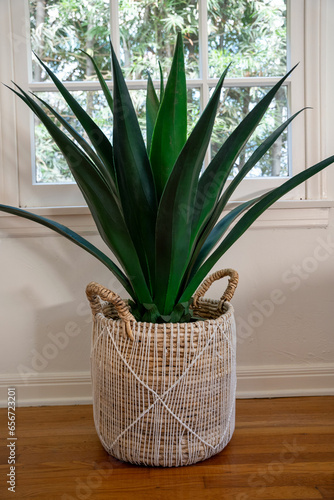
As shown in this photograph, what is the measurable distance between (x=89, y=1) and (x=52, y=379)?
4.14 ft

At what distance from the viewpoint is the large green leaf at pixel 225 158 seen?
1132 mm

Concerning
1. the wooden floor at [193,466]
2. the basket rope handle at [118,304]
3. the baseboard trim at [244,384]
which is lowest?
the wooden floor at [193,466]

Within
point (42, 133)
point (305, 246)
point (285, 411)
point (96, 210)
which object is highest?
point (42, 133)

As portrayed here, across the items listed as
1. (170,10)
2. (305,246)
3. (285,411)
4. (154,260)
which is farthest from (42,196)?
(285,411)

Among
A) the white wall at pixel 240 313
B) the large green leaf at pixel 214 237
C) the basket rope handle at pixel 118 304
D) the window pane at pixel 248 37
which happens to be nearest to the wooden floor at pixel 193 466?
the white wall at pixel 240 313

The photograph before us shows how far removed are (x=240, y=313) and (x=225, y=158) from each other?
66 cm

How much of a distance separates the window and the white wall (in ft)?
0.58

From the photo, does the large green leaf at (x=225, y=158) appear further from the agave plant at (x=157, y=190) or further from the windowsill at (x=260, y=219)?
the windowsill at (x=260, y=219)

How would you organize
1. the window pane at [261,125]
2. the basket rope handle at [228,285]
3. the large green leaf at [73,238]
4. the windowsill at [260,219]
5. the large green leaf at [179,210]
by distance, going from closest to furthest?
the large green leaf at [179,210]
the large green leaf at [73,238]
the basket rope handle at [228,285]
the windowsill at [260,219]
the window pane at [261,125]

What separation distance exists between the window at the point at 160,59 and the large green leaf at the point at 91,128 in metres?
0.42

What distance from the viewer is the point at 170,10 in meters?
1.63

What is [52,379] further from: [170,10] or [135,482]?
[170,10]

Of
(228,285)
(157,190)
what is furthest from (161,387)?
(157,190)

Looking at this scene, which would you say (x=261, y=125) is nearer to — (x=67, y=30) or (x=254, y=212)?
(x=254, y=212)
